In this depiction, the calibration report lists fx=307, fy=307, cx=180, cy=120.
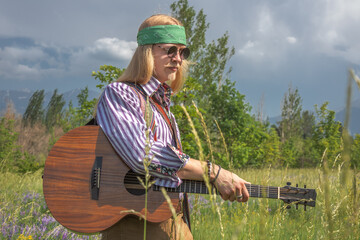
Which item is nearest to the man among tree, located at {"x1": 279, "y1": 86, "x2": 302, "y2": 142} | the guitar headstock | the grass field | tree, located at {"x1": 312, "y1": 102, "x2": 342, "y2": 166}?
the grass field

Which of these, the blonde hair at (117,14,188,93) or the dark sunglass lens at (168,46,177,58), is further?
the dark sunglass lens at (168,46,177,58)

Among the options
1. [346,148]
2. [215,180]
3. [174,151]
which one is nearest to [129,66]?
[174,151]

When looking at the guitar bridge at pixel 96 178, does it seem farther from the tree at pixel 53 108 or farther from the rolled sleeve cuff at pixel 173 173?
the tree at pixel 53 108

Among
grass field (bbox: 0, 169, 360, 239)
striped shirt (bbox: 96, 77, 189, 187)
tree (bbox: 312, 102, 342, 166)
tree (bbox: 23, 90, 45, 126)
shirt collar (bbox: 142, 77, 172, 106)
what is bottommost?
grass field (bbox: 0, 169, 360, 239)

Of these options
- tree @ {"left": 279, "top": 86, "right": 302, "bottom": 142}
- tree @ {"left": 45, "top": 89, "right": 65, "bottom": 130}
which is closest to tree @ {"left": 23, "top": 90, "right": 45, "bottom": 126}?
tree @ {"left": 45, "top": 89, "right": 65, "bottom": 130}

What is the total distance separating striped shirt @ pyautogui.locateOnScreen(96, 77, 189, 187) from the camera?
1.66m

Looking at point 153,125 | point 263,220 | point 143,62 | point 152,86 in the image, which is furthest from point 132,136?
point 263,220

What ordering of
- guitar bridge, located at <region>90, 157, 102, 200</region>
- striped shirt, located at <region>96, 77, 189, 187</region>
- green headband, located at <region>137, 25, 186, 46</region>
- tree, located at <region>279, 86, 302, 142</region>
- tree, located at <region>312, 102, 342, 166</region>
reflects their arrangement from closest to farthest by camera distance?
1. striped shirt, located at <region>96, 77, 189, 187</region>
2. guitar bridge, located at <region>90, 157, 102, 200</region>
3. green headband, located at <region>137, 25, 186, 46</region>
4. tree, located at <region>312, 102, 342, 166</region>
5. tree, located at <region>279, 86, 302, 142</region>

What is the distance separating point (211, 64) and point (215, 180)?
73.0 ft

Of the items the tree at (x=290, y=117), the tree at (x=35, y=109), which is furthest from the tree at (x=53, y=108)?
the tree at (x=290, y=117)

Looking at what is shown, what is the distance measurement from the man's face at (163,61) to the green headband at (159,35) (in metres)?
0.04

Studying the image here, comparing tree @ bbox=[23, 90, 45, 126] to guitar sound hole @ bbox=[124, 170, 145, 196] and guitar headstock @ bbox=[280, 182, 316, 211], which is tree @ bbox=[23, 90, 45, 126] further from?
guitar headstock @ bbox=[280, 182, 316, 211]

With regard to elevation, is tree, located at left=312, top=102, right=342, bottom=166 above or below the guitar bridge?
above

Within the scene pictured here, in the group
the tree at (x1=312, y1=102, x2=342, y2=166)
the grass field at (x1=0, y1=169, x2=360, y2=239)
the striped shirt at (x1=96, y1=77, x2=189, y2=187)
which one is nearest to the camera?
the grass field at (x1=0, y1=169, x2=360, y2=239)
